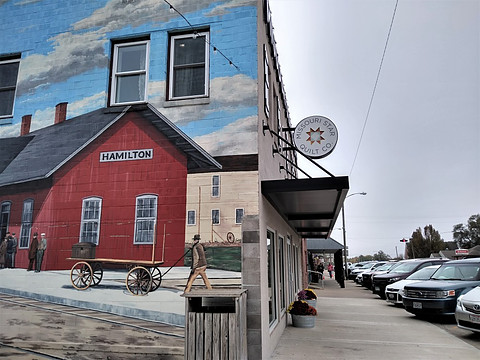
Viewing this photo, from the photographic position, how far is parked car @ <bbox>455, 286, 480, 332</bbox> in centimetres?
767

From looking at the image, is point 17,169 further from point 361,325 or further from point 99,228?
point 361,325

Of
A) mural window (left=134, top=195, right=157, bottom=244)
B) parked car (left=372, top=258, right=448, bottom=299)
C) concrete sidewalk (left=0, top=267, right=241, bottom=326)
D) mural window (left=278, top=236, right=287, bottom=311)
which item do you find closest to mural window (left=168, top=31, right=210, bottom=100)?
mural window (left=134, top=195, right=157, bottom=244)

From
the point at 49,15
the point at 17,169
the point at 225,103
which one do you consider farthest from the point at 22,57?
the point at 225,103

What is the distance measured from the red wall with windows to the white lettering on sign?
0.21 ft

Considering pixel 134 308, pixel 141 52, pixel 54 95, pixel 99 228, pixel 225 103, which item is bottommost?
pixel 134 308

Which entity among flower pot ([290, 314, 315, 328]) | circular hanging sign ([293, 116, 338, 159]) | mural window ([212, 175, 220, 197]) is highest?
circular hanging sign ([293, 116, 338, 159])

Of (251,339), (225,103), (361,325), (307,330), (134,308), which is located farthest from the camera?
(361,325)

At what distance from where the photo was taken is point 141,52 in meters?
6.71

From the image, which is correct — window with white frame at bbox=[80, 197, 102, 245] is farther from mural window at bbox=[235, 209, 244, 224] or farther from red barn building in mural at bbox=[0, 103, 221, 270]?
mural window at bbox=[235, 209, 244, 224]

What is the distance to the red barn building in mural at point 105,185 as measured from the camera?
5.91m

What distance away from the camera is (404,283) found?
12.8 meters

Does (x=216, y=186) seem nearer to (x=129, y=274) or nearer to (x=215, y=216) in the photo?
(x=215, y=216)

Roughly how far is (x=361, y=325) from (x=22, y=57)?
973 cm

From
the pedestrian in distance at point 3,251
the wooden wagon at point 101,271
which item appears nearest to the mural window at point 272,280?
the wooden wagon at point 101,271
